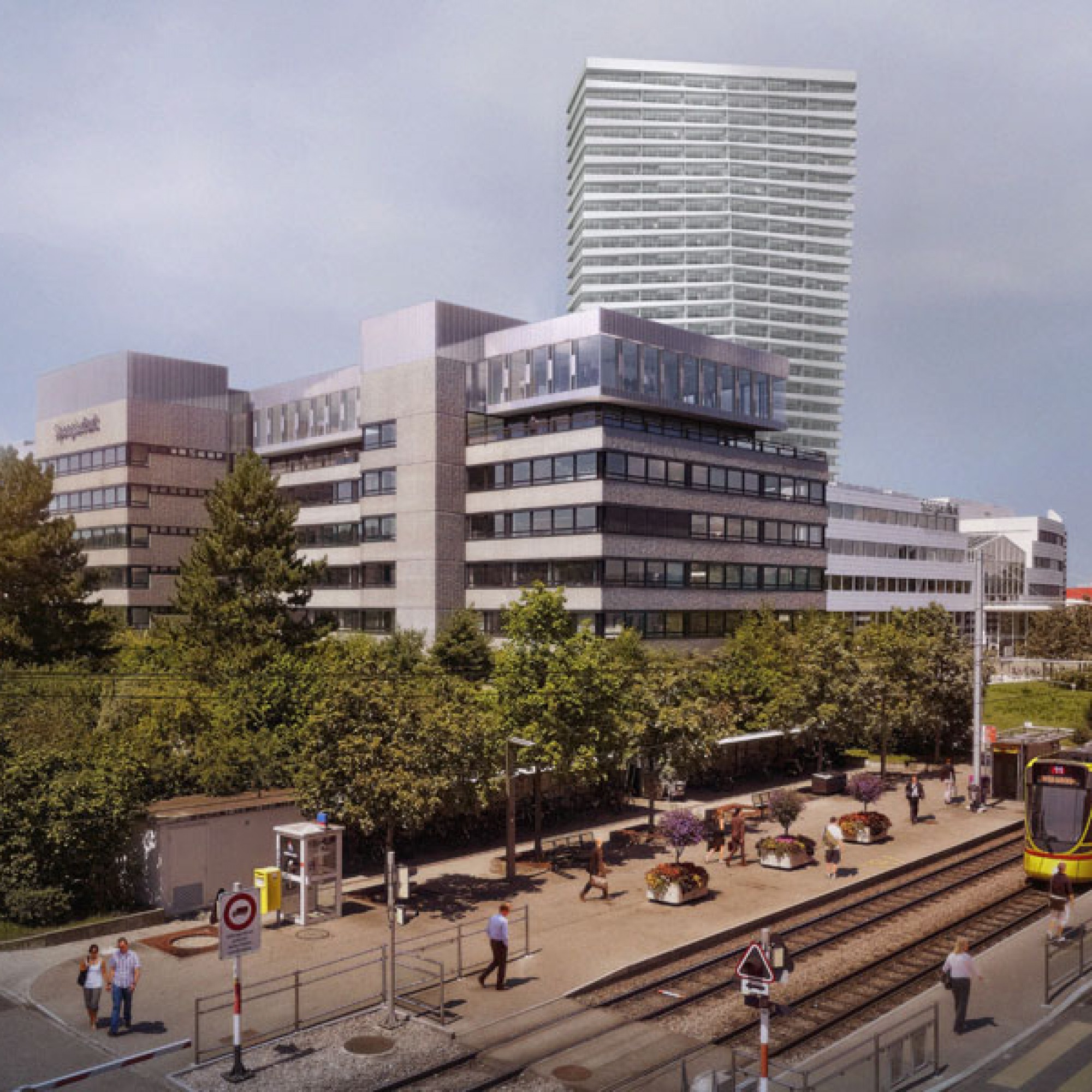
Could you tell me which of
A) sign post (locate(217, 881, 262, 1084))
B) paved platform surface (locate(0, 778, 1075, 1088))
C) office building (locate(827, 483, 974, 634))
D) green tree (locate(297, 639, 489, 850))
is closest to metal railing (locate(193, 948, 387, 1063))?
paved platform surface (locate(0, 778, 1075, 1088))

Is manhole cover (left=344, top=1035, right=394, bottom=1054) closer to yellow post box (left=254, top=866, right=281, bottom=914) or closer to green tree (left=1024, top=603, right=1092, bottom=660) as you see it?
yellow post box (left=254, top=866, right=281, bottom=914)

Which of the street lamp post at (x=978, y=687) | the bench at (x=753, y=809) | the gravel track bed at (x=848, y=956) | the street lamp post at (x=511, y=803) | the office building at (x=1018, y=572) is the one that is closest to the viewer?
the gravel track bed at (x=848, y=956)

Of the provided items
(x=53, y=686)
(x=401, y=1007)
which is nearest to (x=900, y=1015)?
(x=401, y=1007)

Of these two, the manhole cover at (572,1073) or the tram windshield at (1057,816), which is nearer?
the manhole cover at (572,1073)

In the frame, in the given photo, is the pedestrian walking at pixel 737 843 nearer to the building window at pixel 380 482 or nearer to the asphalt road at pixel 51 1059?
the asphalt road at pixel 51 1059

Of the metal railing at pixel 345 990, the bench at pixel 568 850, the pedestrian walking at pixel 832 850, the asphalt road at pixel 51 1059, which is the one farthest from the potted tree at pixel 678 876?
the asphalt road at pixel 51 1059

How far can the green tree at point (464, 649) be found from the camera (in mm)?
61469

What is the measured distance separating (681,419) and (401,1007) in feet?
180

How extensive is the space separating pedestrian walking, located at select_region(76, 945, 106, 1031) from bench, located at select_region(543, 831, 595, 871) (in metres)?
16.0

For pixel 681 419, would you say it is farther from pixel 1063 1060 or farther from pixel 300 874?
pixel 1063 1060

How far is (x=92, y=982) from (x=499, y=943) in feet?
25.0

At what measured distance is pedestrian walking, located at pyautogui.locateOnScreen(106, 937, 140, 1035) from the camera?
1961 centimetres

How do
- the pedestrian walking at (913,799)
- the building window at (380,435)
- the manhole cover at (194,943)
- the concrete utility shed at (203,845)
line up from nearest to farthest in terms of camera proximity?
the manhole cover at (194,943)
the concrete utility shed at (203,845)
the pedestrian walking at (913,799)
the building window at (380,435)

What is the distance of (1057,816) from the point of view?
100 feet
